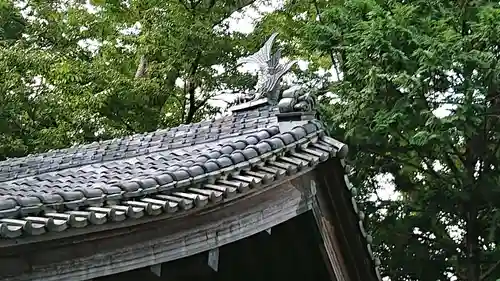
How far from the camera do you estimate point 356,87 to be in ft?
28.9

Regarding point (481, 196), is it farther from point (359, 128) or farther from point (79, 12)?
point (79, 12)

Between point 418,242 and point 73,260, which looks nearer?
point 73,260

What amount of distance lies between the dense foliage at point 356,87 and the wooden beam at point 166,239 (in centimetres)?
413

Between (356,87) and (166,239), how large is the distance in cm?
589

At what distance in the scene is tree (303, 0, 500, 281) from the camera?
7.85m

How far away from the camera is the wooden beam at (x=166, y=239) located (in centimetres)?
295

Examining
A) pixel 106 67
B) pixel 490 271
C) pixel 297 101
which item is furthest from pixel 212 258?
pixel 106 67

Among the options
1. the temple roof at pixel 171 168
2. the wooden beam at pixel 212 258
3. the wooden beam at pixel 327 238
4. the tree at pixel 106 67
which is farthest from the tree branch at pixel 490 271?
the wooden beam at pixel 212 258

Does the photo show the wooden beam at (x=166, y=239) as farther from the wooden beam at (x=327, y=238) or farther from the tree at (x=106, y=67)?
the tree at (x=106, y=67)

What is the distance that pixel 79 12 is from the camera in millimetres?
12922

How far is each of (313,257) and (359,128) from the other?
168 inches

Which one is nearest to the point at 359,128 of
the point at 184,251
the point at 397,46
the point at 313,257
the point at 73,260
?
the point at 397,46

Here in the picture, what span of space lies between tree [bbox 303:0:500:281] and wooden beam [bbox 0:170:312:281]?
411 cm

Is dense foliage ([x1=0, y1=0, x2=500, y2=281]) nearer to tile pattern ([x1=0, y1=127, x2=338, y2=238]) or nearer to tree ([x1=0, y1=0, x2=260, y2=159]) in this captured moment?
tree ([x1=0, y1=0, x2=260, y2=159])
